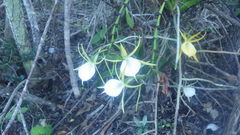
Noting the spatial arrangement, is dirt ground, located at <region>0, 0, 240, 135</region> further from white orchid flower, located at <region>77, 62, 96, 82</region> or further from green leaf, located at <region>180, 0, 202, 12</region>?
white orchid flower, located at <region>77, 62, 96, 82</region>

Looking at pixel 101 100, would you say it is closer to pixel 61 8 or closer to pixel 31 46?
pixel 31 46

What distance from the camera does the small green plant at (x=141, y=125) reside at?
115 cm

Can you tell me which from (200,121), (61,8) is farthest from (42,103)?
(200,121)

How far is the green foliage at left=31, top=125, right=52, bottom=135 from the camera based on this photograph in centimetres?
106

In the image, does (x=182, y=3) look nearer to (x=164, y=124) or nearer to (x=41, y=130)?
(x=164, y=124)

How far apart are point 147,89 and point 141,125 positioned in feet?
0.52

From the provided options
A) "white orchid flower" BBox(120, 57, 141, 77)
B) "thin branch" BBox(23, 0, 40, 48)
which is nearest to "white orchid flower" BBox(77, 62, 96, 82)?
"white orchid flower" BBox(120, 57, 141, 77)

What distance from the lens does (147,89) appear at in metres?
1.21

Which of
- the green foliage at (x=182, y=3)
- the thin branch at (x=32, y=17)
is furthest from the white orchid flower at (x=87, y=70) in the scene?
the thin branch at (x=32, y=17)

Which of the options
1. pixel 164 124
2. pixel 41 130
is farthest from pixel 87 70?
pixel 164 124

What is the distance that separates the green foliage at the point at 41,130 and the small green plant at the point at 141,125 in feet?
1.18

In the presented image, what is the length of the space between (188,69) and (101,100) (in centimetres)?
43

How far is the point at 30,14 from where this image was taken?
4.08 ft

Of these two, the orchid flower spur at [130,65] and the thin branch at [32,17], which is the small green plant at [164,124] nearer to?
the orchid flower spur at [130,65]
